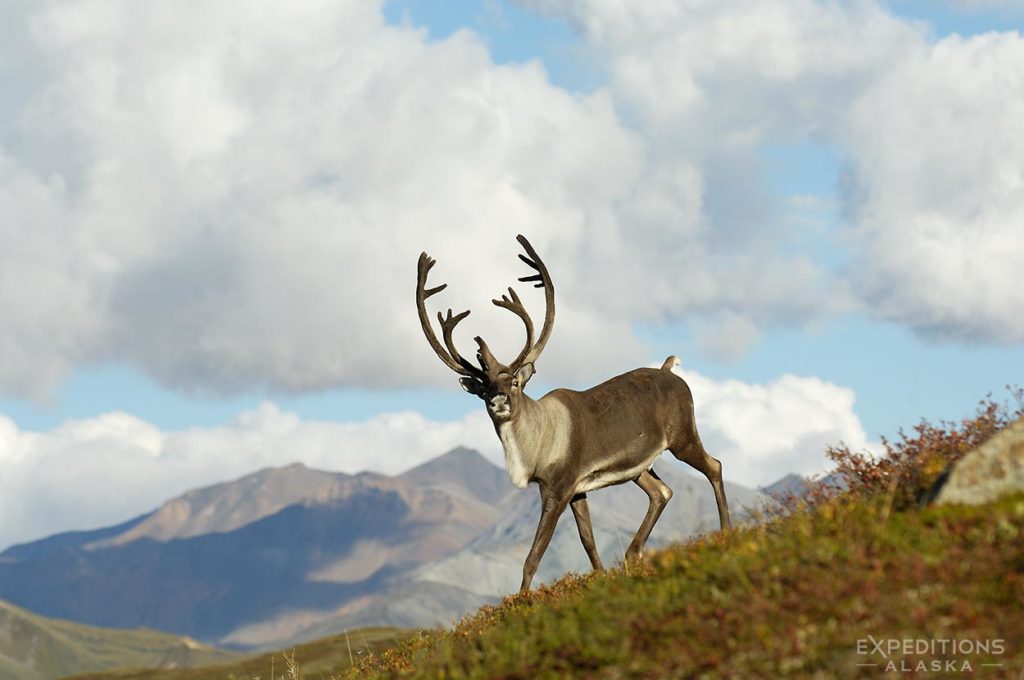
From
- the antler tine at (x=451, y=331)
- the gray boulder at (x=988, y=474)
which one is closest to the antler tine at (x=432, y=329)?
the antler tine at (x=451, y=331)

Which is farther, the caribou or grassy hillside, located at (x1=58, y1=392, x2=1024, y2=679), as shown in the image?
the caribou

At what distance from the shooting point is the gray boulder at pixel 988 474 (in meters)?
11.8

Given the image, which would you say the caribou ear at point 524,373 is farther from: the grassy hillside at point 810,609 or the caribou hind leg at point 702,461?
the grassy hillside at point 810,609

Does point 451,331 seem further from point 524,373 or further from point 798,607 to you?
point 798,607

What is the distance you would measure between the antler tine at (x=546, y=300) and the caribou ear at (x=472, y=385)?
0.60 m

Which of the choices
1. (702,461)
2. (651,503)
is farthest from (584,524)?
(702,461)

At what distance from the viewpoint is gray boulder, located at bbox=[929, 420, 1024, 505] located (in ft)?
38.7

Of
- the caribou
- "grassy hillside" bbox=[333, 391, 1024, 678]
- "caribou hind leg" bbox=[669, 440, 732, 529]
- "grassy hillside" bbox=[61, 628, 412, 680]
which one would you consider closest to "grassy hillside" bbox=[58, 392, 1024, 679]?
"grassy hillside" bbox=[333, 391, 1024, 678]

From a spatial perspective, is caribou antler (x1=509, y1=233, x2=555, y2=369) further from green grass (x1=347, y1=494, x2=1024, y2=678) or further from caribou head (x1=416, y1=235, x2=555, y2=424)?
green grass (x1=347, y1=494, x2=1024, y2=678)

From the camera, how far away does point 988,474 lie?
11.9 metres

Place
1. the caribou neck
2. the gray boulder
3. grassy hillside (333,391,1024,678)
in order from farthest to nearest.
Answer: the caribou neck → the gray boulder → grassy hillside (333,391,1024,678)

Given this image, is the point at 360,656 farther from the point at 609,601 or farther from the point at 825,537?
the point at 825,537

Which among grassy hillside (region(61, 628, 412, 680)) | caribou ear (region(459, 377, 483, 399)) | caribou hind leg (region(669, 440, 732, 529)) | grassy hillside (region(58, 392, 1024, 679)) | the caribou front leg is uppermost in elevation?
grassy hillside (region(61, 628, 412, 680))

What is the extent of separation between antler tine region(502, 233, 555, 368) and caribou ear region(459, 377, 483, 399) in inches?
23.5
